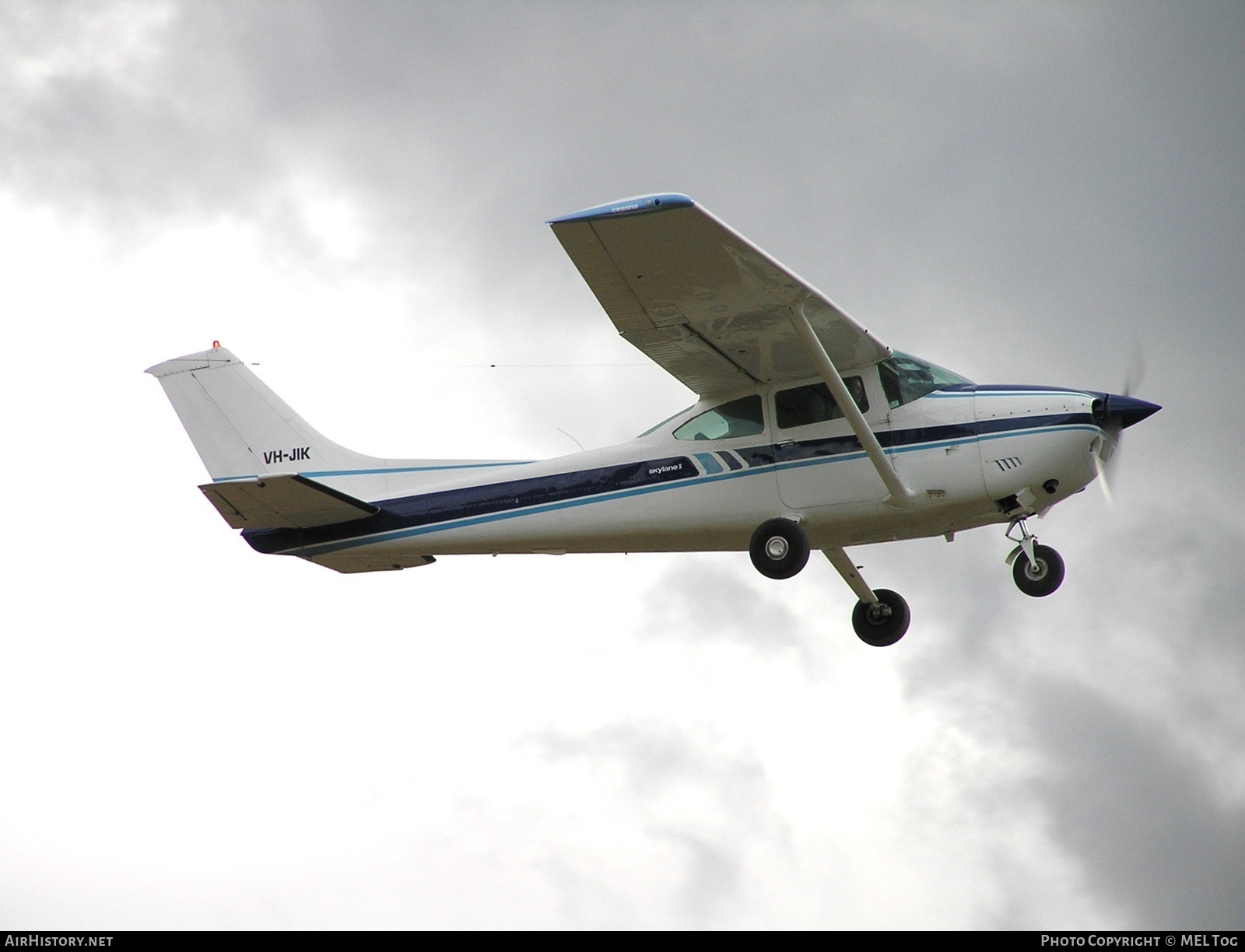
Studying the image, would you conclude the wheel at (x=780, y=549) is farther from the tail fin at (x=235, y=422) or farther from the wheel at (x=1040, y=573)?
the tail fin at (x=235, y=422)

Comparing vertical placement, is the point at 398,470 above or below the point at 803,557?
above

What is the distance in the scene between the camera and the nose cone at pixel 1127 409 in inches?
582

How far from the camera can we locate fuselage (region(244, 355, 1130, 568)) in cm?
1482

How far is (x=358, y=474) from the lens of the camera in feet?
57.6

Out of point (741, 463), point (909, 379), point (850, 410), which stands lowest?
point (741, 463)

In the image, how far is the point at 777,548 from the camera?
15156mm

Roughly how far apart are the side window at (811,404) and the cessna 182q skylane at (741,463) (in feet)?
0.06

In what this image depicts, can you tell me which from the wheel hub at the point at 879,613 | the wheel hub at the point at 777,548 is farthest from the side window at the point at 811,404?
the wheel hub at the point at 879,613

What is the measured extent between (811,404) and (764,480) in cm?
95

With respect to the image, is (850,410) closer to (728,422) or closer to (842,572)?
(728,422)

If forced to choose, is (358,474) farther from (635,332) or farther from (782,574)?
(782,574)

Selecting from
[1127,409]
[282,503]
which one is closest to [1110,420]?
[1127,409]

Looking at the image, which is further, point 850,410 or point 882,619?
point 882,619
